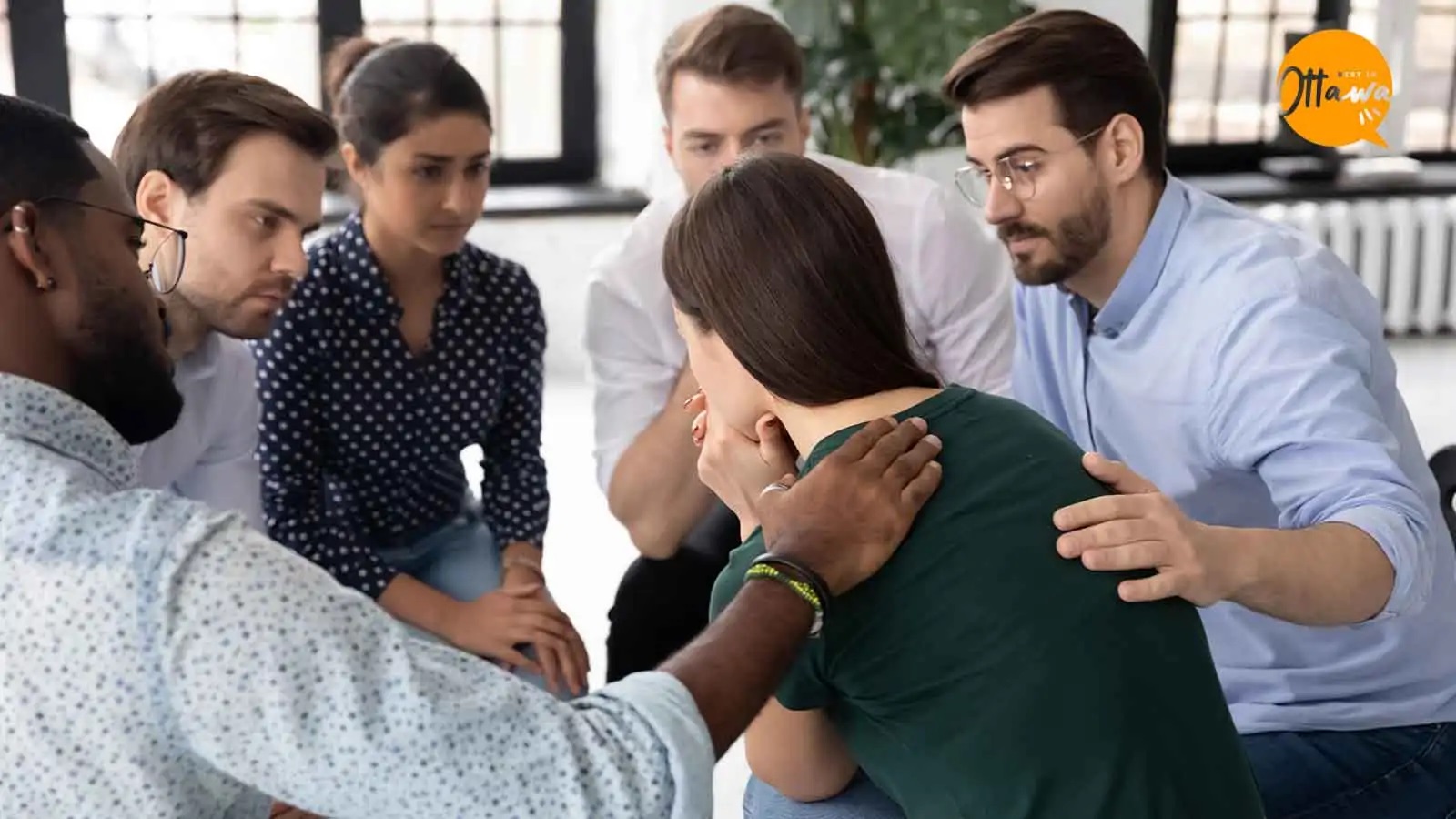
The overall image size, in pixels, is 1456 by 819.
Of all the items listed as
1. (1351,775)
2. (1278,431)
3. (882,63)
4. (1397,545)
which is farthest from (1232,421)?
(882,63)

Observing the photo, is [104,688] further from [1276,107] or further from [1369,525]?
[1276,107]

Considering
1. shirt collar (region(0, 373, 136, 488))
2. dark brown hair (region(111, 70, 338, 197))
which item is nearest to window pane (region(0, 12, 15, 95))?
dark brown hair (region(111, 70, 338, 197))

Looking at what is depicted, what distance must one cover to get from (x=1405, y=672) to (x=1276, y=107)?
481 cm

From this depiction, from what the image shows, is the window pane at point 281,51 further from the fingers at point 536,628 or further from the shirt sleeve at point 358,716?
the shirt sleeve at point 358,716

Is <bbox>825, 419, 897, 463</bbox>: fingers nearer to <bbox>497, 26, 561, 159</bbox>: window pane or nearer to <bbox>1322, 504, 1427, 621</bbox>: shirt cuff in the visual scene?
<bbox>1322, 504, 1427, 621</bbox>: shirt cuff

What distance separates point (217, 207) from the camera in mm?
1984

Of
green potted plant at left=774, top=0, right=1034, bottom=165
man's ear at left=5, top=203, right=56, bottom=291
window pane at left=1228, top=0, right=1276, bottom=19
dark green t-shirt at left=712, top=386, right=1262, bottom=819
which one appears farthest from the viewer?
window pane at left=1228, top=0, right=1276, bottom=19

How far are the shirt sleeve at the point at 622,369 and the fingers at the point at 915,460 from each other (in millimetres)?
1139

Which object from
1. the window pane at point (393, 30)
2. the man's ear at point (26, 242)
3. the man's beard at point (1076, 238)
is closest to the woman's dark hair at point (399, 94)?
the man's beard at point (1076, 238)

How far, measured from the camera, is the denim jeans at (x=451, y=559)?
92.9 inches

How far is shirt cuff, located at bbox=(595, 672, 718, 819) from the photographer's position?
1.03 metres

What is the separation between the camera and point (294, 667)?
96cm

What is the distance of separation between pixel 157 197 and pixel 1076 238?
116cm

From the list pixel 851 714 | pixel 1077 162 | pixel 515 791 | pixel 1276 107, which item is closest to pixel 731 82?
pixel 1077 162
